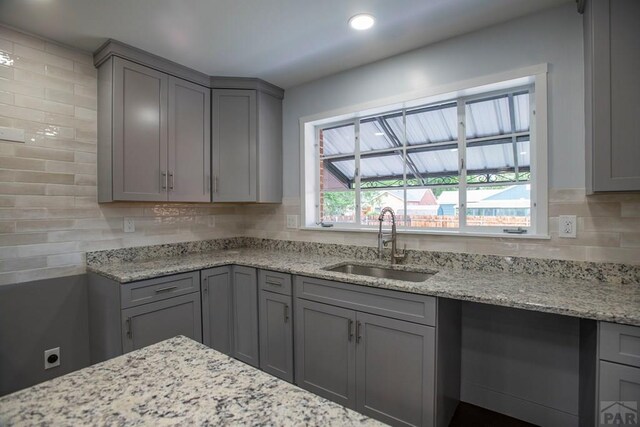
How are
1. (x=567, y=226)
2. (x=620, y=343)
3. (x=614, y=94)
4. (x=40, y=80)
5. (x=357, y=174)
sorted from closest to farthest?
(x=620, y=343) < (x=614, y=94) < (x=567, y=226) < (x=40, y=80) < (x=357, y=174)

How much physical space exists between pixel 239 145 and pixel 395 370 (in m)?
2.20

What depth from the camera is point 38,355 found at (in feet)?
6.86

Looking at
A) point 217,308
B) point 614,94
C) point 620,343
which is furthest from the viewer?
point 217,308

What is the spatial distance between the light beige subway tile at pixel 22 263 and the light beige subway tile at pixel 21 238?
0.11 meters

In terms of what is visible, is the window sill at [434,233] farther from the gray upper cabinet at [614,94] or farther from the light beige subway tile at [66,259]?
the light beige subway tile at [66,259]

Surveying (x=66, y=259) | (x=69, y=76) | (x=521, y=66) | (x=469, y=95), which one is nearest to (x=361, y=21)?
(x=469, y=95)

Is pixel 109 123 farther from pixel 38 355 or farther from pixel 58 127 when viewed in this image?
pixel 38 355

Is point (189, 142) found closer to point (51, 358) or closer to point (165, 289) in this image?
point (165, 289)

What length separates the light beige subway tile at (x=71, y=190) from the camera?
2.16m

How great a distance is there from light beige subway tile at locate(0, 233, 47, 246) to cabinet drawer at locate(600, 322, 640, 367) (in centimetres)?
312

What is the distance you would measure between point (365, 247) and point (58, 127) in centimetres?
237

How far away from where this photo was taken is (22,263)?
2049mm

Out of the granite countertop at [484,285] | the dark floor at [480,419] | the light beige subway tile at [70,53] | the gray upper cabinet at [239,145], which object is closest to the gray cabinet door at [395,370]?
the granite countertop at [484,285]

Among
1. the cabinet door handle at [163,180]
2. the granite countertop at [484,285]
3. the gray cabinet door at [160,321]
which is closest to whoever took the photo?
the granite countertop at [484,285]
